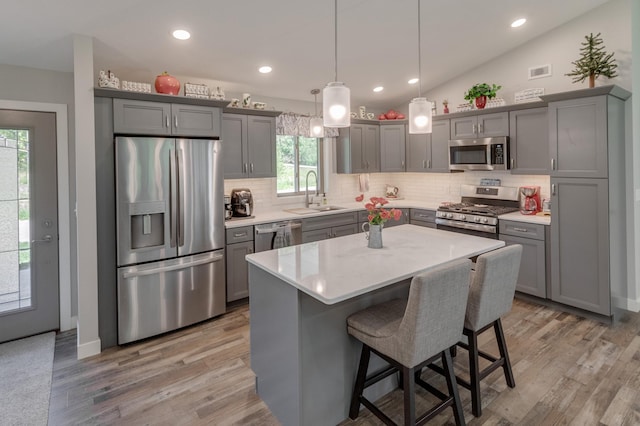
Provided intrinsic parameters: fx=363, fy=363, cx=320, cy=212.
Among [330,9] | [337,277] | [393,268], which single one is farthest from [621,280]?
[330,9]

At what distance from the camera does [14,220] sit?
10.5 ft

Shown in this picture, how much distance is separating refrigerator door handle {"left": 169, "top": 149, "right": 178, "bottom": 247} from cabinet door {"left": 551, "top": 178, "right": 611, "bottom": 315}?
12.1 ft

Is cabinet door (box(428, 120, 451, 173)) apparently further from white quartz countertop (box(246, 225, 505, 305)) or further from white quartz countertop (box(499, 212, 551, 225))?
white quartz countertop (box(246, 225, 505, 305))

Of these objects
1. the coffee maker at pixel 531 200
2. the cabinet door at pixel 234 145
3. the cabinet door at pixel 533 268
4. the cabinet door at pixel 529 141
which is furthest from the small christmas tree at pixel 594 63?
the cabinet door at pixel 234 145

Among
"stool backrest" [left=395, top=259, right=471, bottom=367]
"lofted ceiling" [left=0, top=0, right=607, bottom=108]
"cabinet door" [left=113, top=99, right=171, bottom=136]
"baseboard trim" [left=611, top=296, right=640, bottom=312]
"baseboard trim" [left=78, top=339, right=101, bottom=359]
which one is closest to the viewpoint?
"stool backrest" [left=395, top=259, right=471, bottom=367]

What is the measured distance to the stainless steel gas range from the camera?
A: 425 centimetres

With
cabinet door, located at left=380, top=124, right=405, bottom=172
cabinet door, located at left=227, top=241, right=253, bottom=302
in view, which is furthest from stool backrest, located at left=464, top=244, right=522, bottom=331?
cabinet door, located at left=380, top=124, right=405, bottom=172

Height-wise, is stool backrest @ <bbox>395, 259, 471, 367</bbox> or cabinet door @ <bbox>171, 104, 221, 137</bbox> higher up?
cabinet door @ <bbox>171, 104, 221, 137</bbox>

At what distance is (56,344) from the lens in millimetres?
3201

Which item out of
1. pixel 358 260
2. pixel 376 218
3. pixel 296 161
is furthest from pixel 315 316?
pixel 296 161

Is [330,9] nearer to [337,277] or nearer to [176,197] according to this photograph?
[176,197]

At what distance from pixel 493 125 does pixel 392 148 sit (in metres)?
1.50

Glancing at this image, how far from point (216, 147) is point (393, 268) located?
2256 mm

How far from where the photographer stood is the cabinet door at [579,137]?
3316 millimetres
